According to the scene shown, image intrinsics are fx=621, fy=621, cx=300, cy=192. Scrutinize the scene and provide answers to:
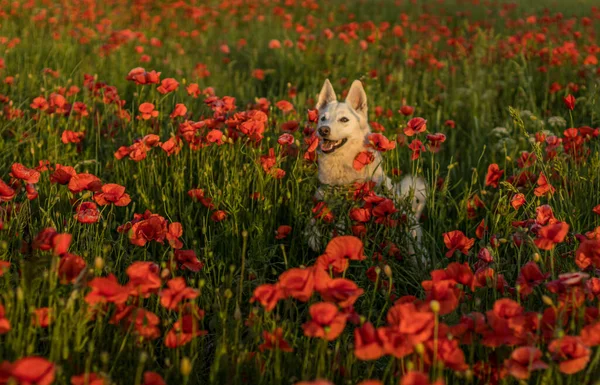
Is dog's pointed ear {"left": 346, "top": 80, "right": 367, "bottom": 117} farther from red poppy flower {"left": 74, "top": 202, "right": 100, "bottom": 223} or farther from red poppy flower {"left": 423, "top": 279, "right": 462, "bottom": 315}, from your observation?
red poppy flower {"left": 423, "top": 279, "right": 462, "bottom": 315}

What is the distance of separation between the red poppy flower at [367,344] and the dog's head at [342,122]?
6.40ft

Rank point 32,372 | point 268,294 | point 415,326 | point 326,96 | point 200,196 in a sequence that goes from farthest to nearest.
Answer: point 326,96, point 200,196, point 268,294, point 415,326, point 32,372

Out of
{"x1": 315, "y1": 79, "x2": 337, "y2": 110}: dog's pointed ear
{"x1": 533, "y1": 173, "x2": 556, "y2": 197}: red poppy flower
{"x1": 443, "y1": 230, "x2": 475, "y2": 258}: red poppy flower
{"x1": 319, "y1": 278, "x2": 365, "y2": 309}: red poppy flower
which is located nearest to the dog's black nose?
{"x1": 315, "y1": 79, "x2": 337, "y2": 110}: dog's pointed ear

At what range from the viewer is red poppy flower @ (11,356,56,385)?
1227 mm

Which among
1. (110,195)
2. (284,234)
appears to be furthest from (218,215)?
(110,195)

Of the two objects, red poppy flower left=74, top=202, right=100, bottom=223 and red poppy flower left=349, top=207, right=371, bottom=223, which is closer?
red poppy flower left=74, top=202, right=100, bottom=223

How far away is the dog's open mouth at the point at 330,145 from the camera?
10.9 ft

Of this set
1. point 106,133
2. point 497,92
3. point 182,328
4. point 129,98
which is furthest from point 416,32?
point 182,328

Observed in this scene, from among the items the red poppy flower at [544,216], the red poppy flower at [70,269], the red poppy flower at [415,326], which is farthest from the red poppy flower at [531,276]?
the red poppy flower at [70,269]

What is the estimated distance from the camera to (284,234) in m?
2.84

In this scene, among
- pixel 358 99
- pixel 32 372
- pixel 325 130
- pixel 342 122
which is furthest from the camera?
pixel 358 99

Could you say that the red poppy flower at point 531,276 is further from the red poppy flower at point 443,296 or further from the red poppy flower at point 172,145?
the red poppy flower at point 172,145

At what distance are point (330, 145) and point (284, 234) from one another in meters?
0.71

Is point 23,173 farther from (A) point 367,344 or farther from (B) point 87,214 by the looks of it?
(A) point 367,344
